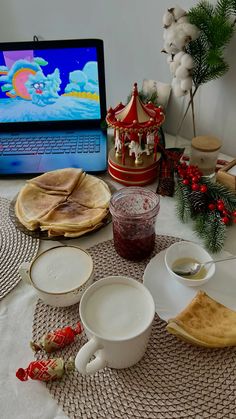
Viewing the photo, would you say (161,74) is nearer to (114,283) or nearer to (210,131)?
(210,131)

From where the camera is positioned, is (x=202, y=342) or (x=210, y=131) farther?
(x=210, y=131)

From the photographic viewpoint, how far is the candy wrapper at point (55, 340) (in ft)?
1.64

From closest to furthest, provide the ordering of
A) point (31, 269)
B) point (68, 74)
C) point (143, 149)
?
point (31, 269)
point (143, 149)
point (68, 74)

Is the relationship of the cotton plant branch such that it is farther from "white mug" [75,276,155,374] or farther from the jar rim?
"white mug" [75,276,155,374]

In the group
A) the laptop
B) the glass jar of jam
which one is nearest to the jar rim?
the glass jar of jam

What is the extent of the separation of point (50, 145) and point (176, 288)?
529mm

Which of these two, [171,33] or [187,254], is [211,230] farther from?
[171,33]

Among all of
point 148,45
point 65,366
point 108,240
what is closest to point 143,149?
point 108,240

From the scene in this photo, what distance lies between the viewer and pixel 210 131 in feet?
3.21

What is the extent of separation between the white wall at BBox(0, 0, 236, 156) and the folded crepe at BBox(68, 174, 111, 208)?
37 cm

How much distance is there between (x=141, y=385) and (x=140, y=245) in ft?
0.74

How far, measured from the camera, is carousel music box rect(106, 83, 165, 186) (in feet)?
2.57

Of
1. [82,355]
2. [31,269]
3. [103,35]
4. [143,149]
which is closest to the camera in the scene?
[82,355]

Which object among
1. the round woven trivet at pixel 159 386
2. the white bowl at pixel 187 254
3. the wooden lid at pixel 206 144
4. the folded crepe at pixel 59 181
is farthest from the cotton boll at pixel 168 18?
the round woven trivet at pixel 159 386
